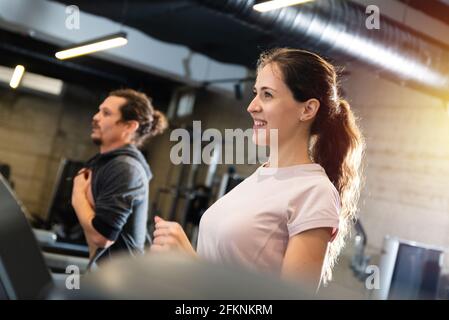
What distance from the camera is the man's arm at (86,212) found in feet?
4.15

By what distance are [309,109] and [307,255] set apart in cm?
24

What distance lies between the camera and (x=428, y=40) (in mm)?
3211

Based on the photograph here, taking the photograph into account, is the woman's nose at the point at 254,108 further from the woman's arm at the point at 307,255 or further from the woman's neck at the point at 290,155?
the woman's arm at the point at 307,255

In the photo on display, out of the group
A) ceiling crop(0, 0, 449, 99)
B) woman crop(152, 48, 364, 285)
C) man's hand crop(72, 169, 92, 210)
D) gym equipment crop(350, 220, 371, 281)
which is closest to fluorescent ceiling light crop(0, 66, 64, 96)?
ceiling crop(0, 0, 449, 99)

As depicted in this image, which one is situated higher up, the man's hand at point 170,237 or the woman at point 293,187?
the woman at point 293,187

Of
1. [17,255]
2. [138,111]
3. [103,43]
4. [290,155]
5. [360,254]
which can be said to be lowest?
[360,254]

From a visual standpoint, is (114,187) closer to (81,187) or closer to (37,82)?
(81,187)

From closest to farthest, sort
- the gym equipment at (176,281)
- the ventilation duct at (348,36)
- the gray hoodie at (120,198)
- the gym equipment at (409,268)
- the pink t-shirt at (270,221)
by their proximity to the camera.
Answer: the gym equipment at (176,281), the pink t-shirt at (270,221), the gray hoodie at (120,198), the ventilation duct at (348,36), the gym equipment at (409,268)

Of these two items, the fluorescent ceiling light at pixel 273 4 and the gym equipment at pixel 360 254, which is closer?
the fluorescent ceiling light at pixel 273 4

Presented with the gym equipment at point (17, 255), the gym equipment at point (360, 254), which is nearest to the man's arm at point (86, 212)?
the gym equipment at point (17, 255)

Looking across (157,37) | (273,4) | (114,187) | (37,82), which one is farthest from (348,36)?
(37,82)

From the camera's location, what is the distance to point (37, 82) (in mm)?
6816
